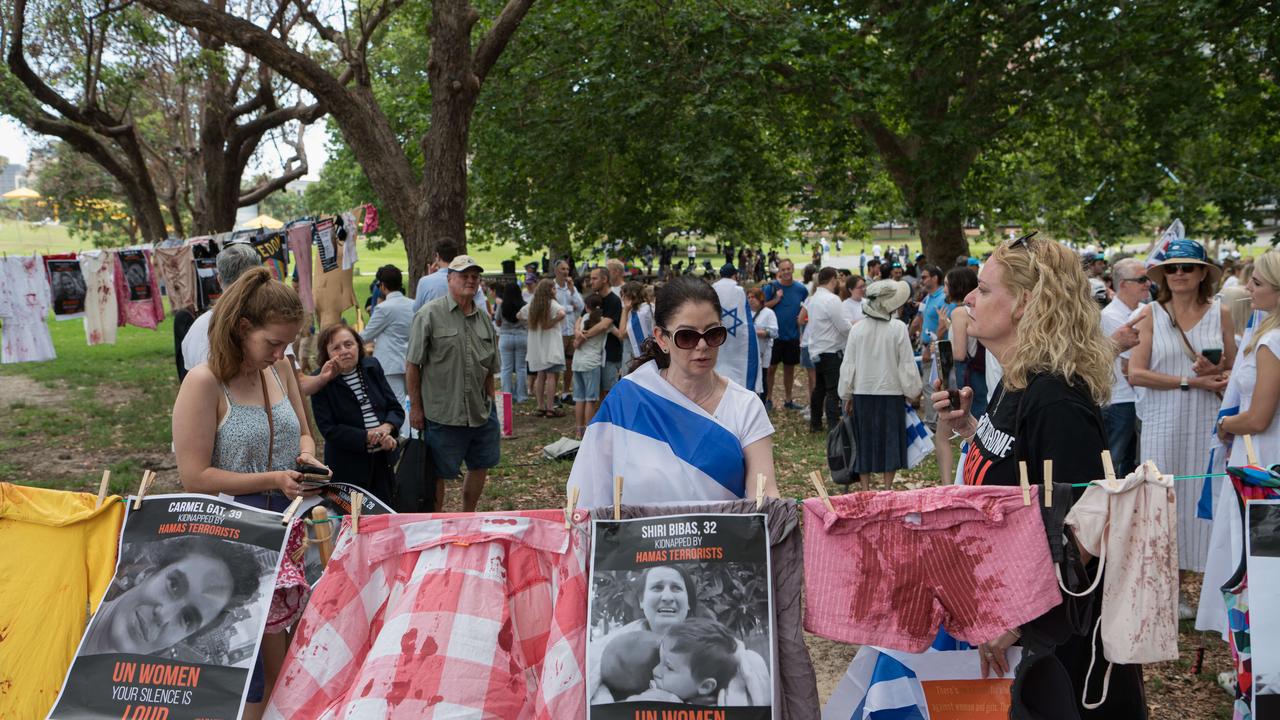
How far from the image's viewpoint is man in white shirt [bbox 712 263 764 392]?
30.7 ft

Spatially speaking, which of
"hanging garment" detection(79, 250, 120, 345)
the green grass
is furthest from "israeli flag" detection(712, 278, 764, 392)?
"hanging garment" detection(79, 250, 120, 345)

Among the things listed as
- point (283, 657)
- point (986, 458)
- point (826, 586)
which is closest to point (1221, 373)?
point (986, 458)

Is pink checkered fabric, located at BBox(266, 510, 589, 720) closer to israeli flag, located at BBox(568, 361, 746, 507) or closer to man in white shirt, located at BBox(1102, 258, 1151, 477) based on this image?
israeli flag, located at BBox(568, 361, 746, 507)

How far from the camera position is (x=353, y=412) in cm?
541

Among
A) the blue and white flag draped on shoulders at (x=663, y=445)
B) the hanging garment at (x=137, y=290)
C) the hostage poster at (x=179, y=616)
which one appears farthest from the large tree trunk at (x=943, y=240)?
the hostage poster at (x=179, y=616)

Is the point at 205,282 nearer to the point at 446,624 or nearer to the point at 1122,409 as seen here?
the point at 1122,409

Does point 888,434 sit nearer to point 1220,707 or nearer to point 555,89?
point 1220,707

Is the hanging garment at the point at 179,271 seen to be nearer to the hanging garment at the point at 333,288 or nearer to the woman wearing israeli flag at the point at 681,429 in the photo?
the hanging garment at the point at 333,288

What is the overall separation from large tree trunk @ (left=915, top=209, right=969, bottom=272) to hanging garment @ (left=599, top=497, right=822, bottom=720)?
13593mm

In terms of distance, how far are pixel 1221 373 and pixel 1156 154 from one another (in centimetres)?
984

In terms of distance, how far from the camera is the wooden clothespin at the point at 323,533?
9.87 feet

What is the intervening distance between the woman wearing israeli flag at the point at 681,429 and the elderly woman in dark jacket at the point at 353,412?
2.58 m

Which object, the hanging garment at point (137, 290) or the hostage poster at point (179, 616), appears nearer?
the hostage poster at point (179, 616)

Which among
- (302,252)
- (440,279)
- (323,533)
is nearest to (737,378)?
(440,279)
